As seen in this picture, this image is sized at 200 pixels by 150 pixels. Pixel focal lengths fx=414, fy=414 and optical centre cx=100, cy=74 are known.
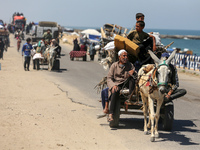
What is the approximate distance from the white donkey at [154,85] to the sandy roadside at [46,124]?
0.96 meters

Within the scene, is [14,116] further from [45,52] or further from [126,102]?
[45,52]

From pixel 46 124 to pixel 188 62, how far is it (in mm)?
20794

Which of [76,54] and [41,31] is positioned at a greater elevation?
[41,31]

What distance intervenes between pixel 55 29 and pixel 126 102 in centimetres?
3267

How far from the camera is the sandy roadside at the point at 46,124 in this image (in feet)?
27.1

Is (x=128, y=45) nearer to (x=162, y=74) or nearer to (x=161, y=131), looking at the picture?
(x=162, y=74)

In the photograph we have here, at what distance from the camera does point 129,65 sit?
9.96 meters

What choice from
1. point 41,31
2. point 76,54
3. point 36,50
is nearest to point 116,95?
point 36,50

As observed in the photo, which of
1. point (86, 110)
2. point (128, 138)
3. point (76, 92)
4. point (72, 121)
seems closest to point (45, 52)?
point (76, 92)

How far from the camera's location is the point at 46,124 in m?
10.0

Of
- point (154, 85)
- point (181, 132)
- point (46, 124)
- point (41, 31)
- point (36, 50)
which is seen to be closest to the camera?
point (154, 85)

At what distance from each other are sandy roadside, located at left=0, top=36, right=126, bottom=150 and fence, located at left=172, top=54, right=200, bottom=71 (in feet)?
48.2

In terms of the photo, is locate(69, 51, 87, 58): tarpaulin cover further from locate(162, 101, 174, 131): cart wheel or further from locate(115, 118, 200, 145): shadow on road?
locate(162, 101, 174, 131): cart wheel

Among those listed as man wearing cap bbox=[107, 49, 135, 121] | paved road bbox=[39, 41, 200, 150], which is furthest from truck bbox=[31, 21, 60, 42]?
man wearing cap bbox=[107, 49, 135, 121]
